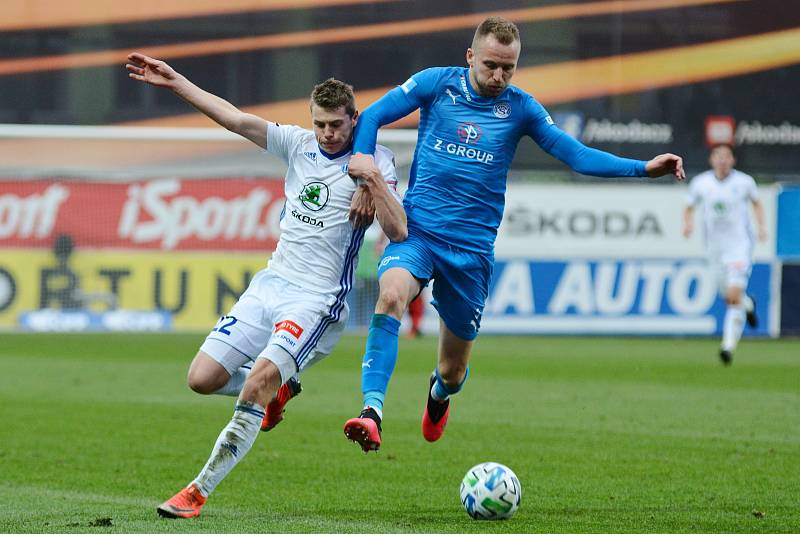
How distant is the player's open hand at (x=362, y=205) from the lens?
6.98 metres

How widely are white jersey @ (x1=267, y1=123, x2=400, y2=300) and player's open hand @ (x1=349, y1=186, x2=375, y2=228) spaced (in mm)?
129

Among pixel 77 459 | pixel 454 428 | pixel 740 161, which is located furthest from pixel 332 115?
pixel 740 161

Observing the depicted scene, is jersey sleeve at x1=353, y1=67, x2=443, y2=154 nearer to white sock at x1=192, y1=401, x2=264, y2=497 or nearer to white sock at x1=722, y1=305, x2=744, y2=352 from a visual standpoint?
white sock at x1=192, y1=401, x2=264, y2=497

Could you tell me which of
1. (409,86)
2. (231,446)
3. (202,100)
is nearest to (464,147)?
(409,86)

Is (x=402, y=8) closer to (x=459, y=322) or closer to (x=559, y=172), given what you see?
(x=559, y=172)

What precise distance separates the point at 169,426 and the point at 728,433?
4241mm

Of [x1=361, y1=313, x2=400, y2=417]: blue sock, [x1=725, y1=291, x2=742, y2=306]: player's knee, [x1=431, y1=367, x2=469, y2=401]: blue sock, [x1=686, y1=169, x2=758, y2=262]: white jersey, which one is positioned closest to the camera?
[x1=361, y1=313, x2=400, y2=417]: blue sock

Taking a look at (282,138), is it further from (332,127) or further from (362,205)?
(362,205)

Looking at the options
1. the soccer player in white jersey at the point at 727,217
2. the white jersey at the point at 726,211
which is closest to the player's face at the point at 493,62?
the soccer player in white jersey at the point at 727,217

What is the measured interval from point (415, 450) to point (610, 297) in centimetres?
1298

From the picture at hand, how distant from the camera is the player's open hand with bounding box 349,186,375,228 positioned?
6980mm

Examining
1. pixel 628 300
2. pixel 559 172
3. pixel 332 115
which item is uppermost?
pixel 332 115

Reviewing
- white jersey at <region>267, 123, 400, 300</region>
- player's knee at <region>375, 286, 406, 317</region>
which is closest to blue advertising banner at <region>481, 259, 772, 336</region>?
white jersey at <region>267, 123, 400, 300</region>

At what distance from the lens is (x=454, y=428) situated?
10664 mm
